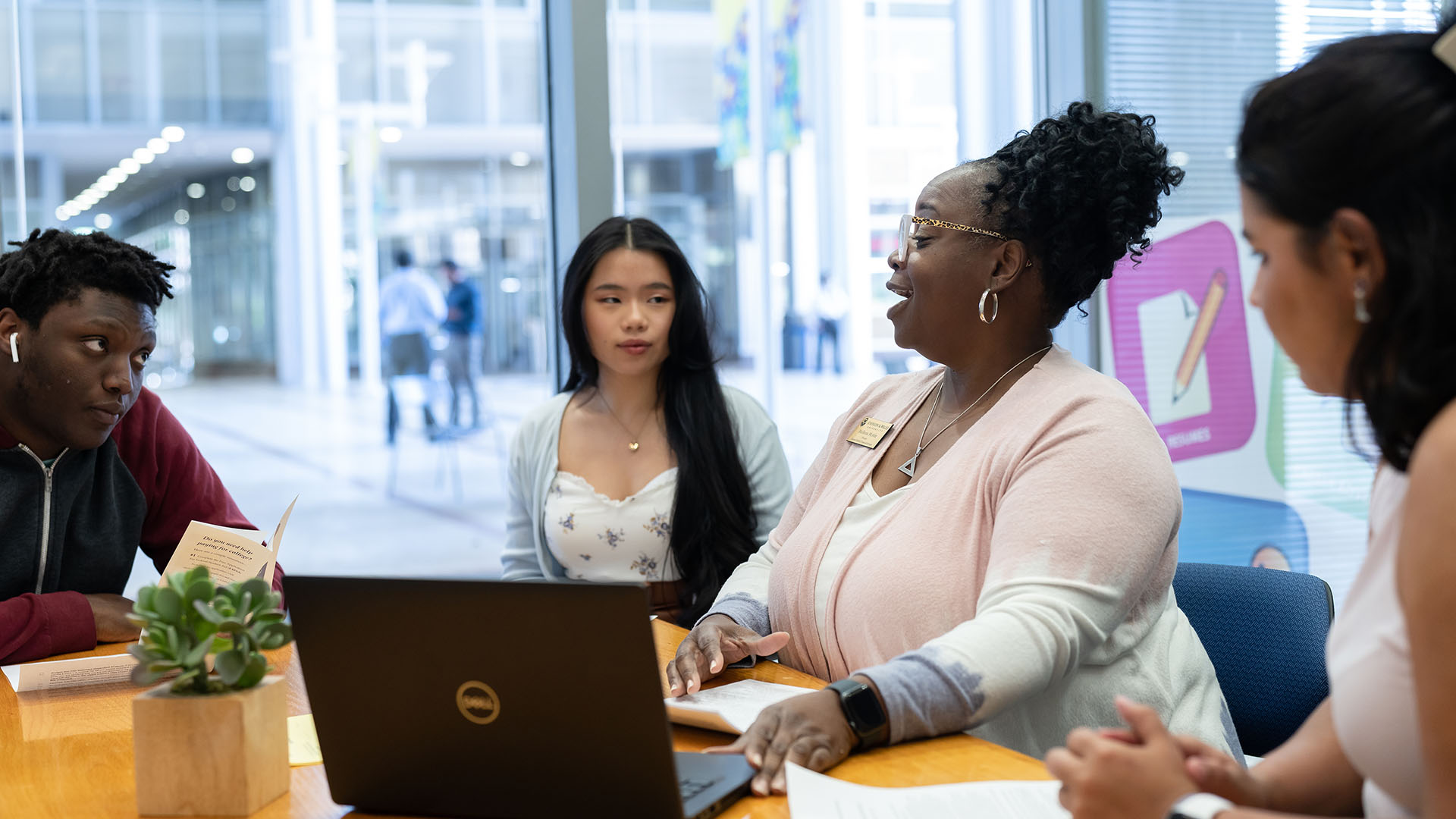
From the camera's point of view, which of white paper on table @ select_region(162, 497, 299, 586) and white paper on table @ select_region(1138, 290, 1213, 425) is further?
white paper on table @ select_region(1138, 290, 1213, 425)

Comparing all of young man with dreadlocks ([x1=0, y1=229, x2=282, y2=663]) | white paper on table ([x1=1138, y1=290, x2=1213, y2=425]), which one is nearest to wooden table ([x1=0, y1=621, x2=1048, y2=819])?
young man with dreadlocks ([x1=0, y1=229, x2=282, y2=663])

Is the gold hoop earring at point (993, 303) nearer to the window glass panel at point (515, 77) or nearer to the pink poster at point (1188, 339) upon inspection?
the pink poster at point (1188, 339)

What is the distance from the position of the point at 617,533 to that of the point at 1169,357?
1928mm

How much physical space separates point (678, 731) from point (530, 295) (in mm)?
3539

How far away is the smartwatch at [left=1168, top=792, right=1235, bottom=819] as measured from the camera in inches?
38.8

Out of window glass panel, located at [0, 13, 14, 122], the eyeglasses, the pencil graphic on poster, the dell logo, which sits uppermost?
window glass panel, located at [0, 13, 14, 122]

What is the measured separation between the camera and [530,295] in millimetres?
4840

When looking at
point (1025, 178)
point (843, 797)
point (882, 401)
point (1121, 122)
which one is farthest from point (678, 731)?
point (1121, 122)

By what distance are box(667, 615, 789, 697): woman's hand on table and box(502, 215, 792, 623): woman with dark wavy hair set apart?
3.00ft

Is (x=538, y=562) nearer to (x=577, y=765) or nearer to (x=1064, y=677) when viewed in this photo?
(x=1064, y=677)

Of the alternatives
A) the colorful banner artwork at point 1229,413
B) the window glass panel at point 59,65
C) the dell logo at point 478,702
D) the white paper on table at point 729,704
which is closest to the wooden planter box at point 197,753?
the dell logo at point 478,702

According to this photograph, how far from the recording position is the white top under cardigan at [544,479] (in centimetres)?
290

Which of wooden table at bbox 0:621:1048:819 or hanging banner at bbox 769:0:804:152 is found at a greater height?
hanging banner at bbox 769:0:804:152

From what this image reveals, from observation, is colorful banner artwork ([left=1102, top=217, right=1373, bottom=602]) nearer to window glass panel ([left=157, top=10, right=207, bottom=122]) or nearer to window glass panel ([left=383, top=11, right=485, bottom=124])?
window glass panel ([left=383, top=11, right=485, bottom=124])
